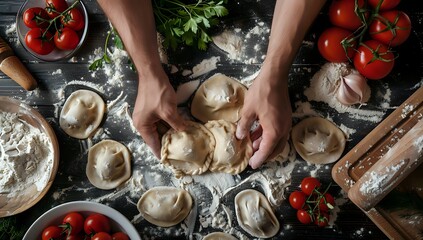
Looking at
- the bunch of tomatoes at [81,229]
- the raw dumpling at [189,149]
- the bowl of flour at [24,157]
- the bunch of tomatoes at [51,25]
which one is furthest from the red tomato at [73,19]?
the bunch of tomatoes at [81,229]

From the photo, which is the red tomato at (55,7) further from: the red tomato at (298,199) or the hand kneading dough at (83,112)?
the red tomato at (298,199)

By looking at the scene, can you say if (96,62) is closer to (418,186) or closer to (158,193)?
(158,193)

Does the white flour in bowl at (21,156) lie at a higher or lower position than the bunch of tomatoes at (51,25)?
lower

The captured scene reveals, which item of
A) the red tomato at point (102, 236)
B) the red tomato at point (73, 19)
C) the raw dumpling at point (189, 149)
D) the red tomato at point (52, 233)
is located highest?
the red tomato at point (73, 19)

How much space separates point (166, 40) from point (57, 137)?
2.51ft

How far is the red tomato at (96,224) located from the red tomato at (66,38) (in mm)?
870

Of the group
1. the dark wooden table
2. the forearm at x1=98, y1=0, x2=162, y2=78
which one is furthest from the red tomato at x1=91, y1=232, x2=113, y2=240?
the forearm at x1=98, y1=0, x2=162, y2=78

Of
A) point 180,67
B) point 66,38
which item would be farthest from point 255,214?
point 66,38

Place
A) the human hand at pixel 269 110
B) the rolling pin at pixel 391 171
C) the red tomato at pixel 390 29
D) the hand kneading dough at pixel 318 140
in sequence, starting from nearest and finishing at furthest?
the rolling pin at pixel 391 171 < the human hand at pixel 269 110 < the red tomato at pixel 390 29 < the hand kneading dough at pixel 318 140

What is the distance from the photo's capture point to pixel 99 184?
2354 mm

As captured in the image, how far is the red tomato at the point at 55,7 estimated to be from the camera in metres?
2.35

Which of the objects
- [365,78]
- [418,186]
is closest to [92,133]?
[365,78]

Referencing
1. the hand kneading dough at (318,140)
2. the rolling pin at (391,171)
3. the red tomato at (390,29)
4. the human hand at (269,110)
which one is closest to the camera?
the rolling pin at (391,171)

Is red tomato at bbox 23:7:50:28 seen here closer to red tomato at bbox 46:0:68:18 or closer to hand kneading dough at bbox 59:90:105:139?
red tomato at bbox 46:0:68:18
